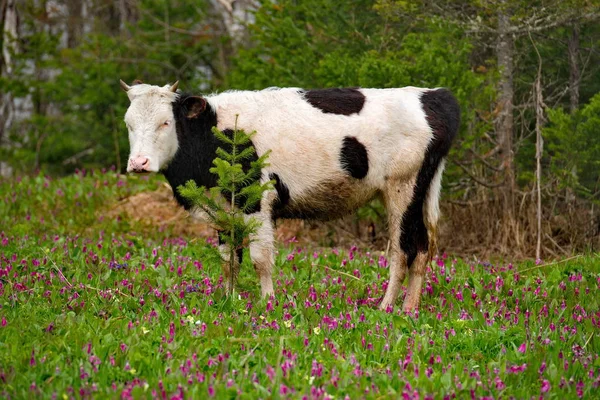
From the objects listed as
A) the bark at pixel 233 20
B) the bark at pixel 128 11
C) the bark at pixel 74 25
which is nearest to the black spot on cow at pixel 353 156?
the bark at pixel 233 20

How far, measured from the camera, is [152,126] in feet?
26.7

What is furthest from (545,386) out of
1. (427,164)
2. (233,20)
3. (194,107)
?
(233,20)

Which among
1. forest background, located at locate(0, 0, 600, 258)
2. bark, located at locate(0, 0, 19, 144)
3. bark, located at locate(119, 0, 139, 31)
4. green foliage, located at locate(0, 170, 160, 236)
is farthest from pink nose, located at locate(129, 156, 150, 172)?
bark, located at locate(119, 0, 139, 31)

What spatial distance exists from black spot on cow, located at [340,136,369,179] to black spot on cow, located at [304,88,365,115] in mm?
299

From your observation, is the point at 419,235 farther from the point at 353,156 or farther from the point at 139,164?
the point at 139,164

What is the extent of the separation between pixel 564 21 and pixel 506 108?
1.32 metres

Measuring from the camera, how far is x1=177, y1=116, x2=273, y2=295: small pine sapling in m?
7.61

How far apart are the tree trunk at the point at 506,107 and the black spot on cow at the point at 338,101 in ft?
12.3

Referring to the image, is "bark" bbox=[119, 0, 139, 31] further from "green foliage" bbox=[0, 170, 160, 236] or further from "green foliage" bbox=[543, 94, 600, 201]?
"green foliage" bbox=[543, 94, 600, 201]

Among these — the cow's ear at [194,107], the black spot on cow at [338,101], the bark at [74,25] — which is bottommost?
the bark at [74,25]

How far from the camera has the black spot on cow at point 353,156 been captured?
8.30m

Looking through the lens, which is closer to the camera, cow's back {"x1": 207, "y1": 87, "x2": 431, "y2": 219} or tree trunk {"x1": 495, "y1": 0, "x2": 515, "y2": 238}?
cow's back {"x1": 207, "y1": 87, "x2": 431, "y2": 219}

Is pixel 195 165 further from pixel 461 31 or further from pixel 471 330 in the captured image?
pixel 461 31

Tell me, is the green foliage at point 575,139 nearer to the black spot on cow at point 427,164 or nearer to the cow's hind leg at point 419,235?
the black spot on cow at point 427,164
